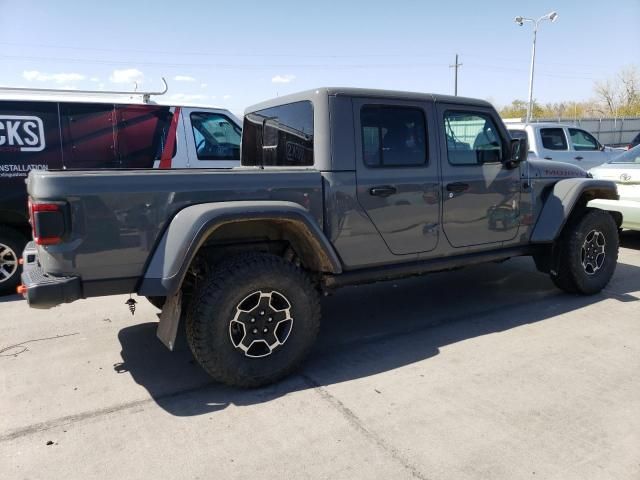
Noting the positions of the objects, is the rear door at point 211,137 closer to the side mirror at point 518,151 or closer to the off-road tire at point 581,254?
the side mirror at point 518,151

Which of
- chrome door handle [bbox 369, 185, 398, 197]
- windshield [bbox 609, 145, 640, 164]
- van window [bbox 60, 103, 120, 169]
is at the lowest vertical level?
chrome door handle [bbox 369, 185, 398, 197]

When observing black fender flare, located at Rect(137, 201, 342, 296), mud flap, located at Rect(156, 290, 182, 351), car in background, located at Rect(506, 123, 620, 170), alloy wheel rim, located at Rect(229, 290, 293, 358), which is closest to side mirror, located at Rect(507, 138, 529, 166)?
black fender flare, located at Rect(137, 201, 342, 296)

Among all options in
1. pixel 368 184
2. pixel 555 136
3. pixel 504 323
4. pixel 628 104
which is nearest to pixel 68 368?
pixel 368 184

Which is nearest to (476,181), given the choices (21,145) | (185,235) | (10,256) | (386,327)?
(386,327)

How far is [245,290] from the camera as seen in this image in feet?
10.5

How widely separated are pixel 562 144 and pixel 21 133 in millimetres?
9900

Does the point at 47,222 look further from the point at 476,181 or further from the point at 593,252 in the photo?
the point at 593,252

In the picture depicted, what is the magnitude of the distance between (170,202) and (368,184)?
1.43 meters

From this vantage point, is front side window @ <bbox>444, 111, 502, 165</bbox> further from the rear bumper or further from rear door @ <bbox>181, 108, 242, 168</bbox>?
rear door @ <bbox>181, 108, 242, 168</bbox>

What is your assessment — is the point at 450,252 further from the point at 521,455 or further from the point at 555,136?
the point at 555,136

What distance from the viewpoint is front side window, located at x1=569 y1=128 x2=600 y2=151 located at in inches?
424

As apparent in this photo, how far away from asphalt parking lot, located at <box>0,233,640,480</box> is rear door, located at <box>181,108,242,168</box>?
2.33m

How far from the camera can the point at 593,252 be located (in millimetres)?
5125

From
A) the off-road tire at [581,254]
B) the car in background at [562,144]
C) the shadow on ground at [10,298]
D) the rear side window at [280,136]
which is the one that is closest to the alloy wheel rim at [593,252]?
the off-road tire at [581,254]
